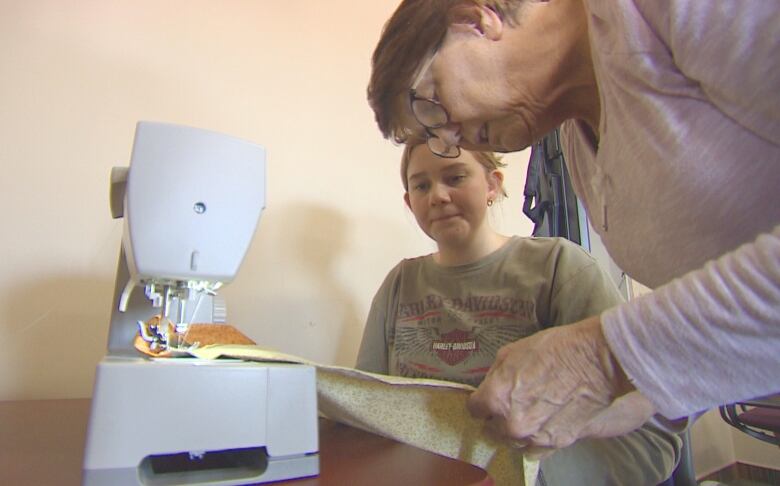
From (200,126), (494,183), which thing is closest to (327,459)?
(494,183)

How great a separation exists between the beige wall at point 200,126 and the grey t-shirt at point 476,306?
0.19 meters

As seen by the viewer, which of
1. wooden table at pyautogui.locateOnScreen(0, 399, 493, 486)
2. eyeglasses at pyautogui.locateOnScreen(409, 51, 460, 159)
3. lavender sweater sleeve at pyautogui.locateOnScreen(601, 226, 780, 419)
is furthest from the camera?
eyeglasses at pyautogui.locateOnScreen(409, 51, 460, 159)

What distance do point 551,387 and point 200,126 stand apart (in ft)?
3.23

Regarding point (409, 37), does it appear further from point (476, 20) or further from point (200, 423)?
point (200, 423)

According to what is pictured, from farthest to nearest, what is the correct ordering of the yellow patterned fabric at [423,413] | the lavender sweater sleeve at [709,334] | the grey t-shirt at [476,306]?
1. the grey t-shirt at [476,306]
2. the yellow patterned fabric at [423,413]
3. the lavender sweater sleeve at [709,334]

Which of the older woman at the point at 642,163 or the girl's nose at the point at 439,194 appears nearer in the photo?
the older woman at the point at 642,163

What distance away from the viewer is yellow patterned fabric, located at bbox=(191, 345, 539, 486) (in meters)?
0.59

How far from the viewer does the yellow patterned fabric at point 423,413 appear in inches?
23.3

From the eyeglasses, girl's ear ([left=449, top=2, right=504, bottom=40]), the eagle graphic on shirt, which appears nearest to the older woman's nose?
the eyeglasses

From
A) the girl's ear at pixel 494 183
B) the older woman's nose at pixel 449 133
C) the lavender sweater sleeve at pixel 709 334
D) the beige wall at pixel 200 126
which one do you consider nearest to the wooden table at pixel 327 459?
the lavender sweater sleeve at pixel 709 334

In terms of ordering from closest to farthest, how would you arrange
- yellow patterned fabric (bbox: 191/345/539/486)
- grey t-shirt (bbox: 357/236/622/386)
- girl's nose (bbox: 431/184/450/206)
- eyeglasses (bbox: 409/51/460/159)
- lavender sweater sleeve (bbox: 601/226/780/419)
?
1. lavender sweater sleeve (bbox: 601/226/780/419)
2. yellow patterned fabric (bbox: 191/345/539/486)
3. eyeglasses (bbox: 409/51/460/159)
4. grey t-shirt (bbox: 357/236/622/386)
5. girl's nose (bbox: 431/184/450/206)

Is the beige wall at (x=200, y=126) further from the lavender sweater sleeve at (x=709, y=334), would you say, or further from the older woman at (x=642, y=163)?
the lavender sweater sleeve at (x=709, y=334)

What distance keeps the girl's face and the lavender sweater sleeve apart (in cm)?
66

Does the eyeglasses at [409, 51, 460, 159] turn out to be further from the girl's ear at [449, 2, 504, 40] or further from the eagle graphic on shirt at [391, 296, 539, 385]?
the eagle graphic on shirt at [391, 296, 539, 385]
